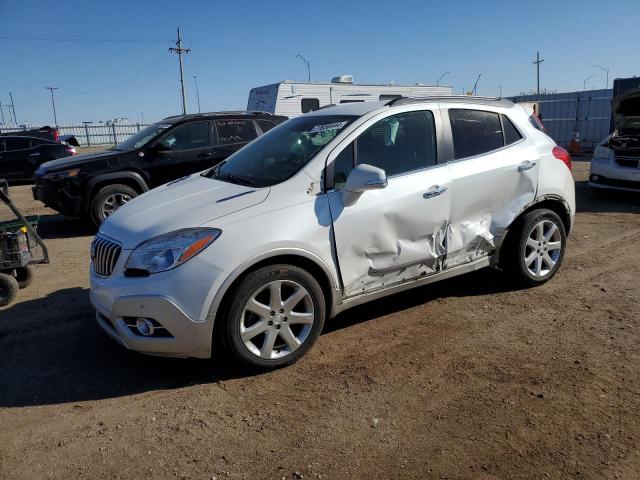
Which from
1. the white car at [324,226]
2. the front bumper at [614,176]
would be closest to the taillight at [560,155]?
the white car at [324,226]

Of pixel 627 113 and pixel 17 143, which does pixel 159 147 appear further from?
pixel 17 143

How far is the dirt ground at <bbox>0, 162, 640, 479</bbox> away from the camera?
2.69m

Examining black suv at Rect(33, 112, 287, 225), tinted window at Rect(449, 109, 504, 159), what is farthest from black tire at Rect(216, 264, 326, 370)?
black suv at Rect(33, 112, 287, 225)

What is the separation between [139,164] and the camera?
8.28m

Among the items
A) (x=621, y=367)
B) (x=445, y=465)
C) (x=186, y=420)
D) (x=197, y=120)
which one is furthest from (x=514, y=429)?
(x=197, y=120)

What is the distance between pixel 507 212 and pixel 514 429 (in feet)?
7.26

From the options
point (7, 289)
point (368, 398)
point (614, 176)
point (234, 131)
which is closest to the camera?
Result: point (368, 398)

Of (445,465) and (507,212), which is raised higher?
(507,212)

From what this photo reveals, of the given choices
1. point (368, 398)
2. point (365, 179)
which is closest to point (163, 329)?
point (368, 398)

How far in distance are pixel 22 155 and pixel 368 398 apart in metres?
14.4

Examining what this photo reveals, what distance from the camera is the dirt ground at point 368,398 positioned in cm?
269

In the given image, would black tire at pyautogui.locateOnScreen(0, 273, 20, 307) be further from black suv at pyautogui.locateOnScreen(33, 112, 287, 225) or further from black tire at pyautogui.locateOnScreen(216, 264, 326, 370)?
black suv at pyautogui.locateOnScreen(33, 112, 287, 225)

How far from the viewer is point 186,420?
309 centimetres

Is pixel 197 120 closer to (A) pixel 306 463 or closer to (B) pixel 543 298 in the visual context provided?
(B) pixel 543 298
